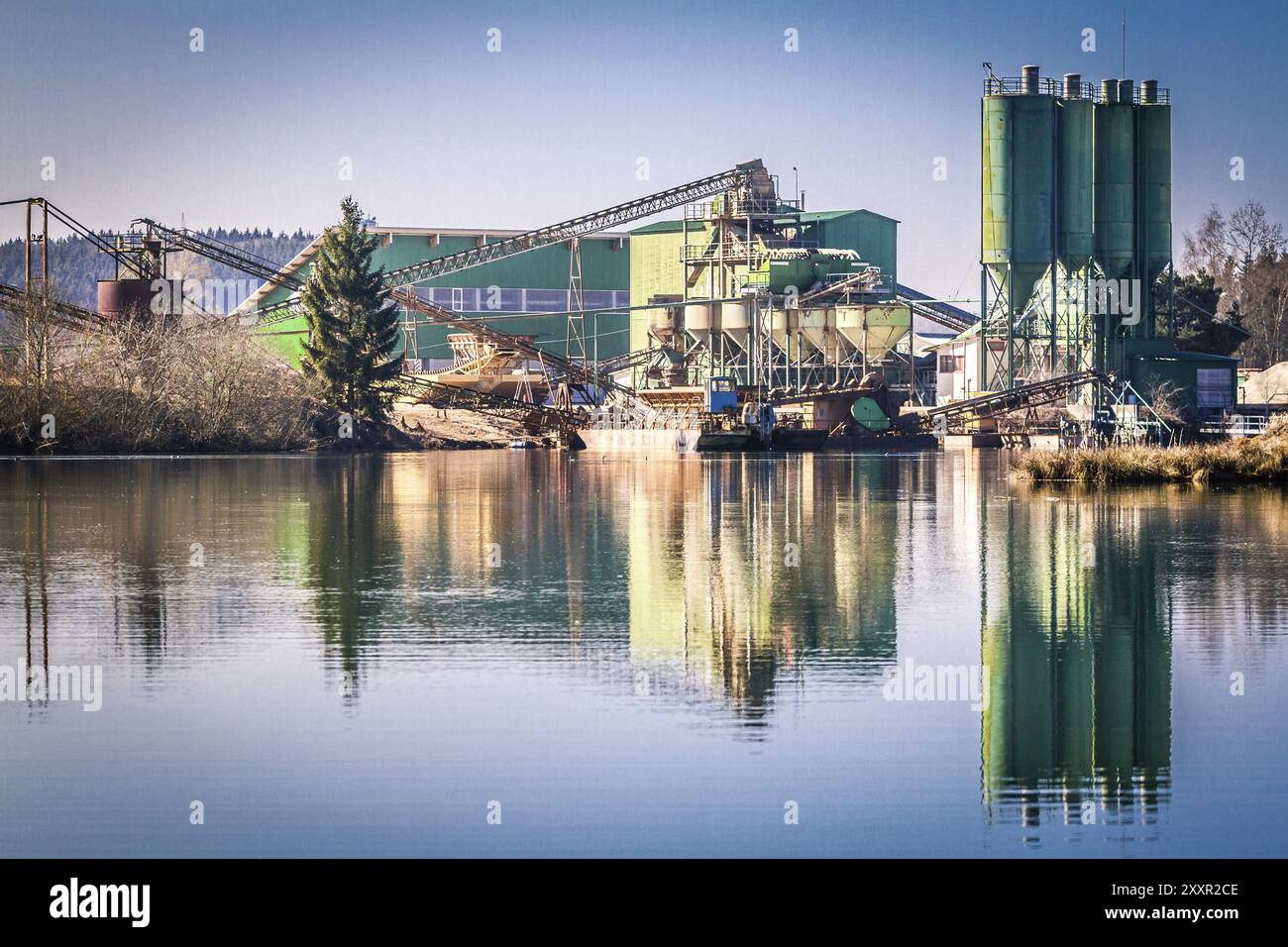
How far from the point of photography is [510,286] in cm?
10275

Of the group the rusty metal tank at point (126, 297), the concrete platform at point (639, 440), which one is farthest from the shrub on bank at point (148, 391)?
the concrete platform at point (639, 440)

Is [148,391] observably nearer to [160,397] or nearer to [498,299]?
[160,397]

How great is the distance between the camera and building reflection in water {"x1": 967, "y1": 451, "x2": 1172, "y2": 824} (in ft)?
34.9

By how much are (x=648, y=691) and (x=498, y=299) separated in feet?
295

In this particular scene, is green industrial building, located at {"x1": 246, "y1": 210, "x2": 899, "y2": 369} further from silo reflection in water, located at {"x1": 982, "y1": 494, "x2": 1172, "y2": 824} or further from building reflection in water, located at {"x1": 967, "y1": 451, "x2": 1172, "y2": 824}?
silo reflection in water, located at {"x1": 982, "y1": 494, "x2": 1172, "y2": 824}

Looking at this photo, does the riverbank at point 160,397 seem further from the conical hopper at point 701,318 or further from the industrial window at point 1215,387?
the industrial window at point 1215,387

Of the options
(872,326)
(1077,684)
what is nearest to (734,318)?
(872,326)

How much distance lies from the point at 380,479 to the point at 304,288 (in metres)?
35.8

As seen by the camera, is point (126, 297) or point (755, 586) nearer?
point (755, 586)

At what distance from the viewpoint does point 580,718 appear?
12586 millimetres

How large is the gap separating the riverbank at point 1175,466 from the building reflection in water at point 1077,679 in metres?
16.9
